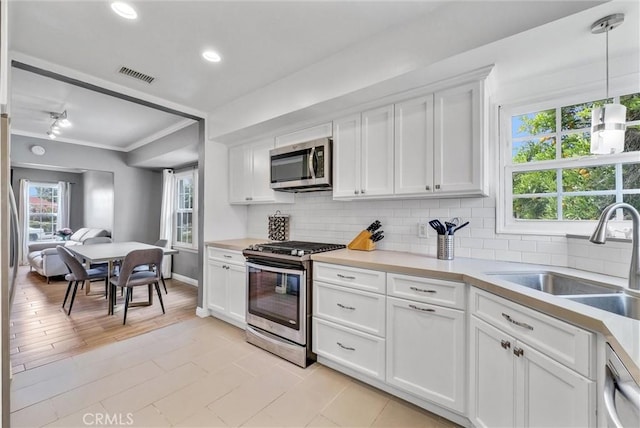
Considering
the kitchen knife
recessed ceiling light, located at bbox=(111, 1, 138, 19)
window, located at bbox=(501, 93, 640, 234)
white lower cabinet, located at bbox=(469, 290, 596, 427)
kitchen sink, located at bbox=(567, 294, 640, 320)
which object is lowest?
white lower cabinet, located at bbox=(469, 290, 596, 427)

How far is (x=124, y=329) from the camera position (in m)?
3.02

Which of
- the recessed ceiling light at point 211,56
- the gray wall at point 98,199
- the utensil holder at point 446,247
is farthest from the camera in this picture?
the gray wall at point 98,199

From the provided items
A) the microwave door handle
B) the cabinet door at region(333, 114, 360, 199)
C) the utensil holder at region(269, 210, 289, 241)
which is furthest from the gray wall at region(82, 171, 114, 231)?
the cabinet door at region(333, 114, 360, 199)

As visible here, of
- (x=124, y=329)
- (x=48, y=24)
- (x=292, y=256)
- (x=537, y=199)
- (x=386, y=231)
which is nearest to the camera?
(x=48, y=24)

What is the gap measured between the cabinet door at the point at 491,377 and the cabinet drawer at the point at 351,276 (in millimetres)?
597

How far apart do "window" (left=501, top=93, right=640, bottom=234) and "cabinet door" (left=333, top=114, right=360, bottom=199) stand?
1108mm

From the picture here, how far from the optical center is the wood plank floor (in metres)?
2.55

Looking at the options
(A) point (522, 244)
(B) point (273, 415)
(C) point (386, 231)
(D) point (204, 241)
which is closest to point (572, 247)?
(A) point (522, 244)

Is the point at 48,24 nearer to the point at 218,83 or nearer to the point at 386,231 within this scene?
the point at 218,83

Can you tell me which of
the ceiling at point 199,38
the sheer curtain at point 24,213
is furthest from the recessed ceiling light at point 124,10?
the sheer curtain at point 24,213

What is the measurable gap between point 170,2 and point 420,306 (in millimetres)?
Result: 2432

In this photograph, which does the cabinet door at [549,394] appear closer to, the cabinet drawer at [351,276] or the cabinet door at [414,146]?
the cabinet drawer at [351,276]

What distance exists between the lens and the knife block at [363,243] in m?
2.48

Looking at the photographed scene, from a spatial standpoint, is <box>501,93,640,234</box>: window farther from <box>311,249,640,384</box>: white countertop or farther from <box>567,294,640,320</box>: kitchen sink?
<box>567,294,640,320</box>: kitchen sink
